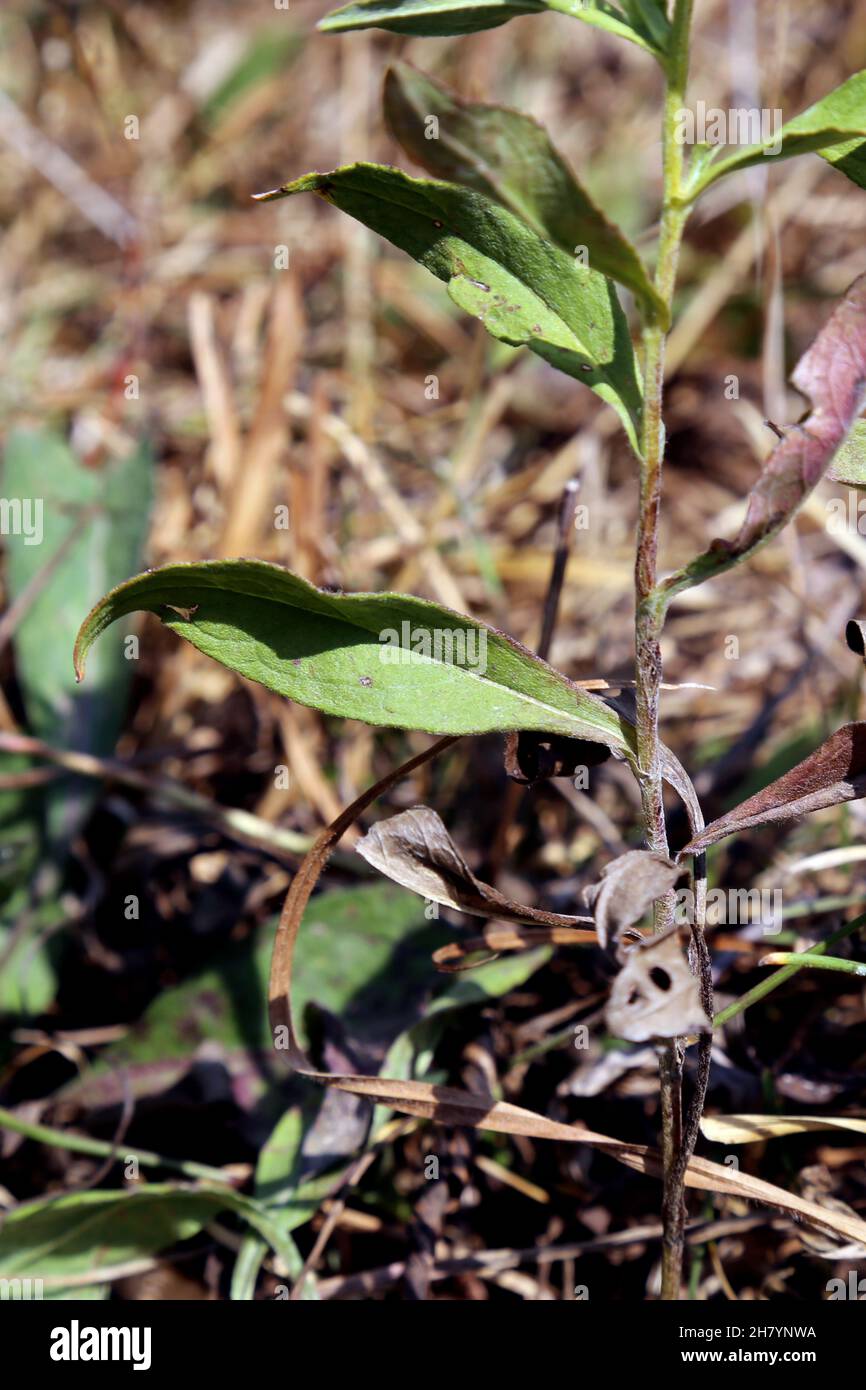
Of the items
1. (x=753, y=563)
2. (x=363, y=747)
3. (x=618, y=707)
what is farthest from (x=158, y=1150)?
(x=753, y=563)

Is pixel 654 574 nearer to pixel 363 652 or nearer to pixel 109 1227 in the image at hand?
pixel 363 652

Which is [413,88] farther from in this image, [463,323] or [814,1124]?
[463,323]

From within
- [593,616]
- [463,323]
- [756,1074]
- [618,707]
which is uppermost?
[463,323]

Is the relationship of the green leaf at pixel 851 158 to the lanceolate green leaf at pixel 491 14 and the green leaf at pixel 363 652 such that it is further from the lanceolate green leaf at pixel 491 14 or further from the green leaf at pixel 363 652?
the green leaf at pixel 363 652

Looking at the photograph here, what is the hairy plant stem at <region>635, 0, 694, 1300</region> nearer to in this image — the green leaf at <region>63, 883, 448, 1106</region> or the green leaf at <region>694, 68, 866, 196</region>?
the green leaf at <region>694, 68, 866, 196</region>

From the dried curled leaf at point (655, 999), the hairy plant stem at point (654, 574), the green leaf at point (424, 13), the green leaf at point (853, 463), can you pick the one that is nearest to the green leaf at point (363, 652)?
the hairy plant stem at point (654, 574)
